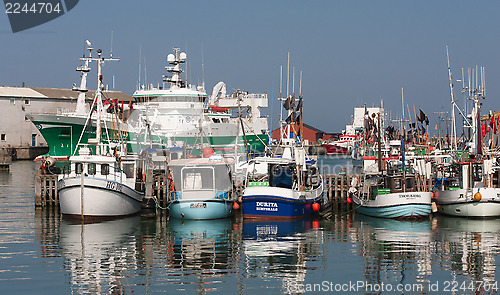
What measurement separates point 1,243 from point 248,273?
37.9 ft

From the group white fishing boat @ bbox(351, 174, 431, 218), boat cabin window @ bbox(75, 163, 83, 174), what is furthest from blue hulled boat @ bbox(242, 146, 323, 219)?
boat cabin window @ bbox(75, 163, 83, 174)

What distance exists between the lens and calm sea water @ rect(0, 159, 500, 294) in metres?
19.2

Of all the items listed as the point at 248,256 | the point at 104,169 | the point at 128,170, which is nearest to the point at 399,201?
the point at 248,256

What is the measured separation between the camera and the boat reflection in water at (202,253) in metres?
19.4

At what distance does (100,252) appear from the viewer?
2434cm

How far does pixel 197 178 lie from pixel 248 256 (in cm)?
994

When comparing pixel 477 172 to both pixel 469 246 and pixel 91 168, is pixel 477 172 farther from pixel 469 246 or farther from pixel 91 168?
pixel 91 168

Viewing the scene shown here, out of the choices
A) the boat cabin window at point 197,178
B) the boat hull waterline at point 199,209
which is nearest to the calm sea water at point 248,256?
the boat hull waterline at point 199,209

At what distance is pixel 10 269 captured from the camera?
2136cm

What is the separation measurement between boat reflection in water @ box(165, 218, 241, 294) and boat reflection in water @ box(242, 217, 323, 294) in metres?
0.57

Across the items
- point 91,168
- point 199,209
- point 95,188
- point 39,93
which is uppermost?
point 39,93

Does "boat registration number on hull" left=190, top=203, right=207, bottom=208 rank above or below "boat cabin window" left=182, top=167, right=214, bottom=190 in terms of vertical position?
below

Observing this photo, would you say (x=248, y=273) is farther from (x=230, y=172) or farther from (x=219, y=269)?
(x=230, y=172)

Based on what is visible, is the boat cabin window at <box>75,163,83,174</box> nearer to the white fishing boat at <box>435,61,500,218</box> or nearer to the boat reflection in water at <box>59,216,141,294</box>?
the boat reflection in water at <box>59,216,141,294</box>
